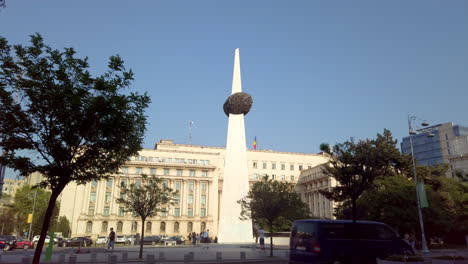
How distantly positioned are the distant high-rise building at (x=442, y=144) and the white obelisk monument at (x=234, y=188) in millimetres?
61428

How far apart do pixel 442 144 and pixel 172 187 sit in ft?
250

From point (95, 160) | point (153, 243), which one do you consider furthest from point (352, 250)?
point (153, 243)

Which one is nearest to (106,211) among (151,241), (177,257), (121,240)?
(121,240)

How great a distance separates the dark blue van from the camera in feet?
37.9

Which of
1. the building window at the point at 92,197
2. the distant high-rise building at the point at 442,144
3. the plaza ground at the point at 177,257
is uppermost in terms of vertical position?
the distant high-rise building at the point at 442,144

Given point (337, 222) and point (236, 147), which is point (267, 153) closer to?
point (236, 147)

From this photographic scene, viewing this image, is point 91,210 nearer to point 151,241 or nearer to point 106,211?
point 106,211

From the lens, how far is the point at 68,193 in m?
75.7

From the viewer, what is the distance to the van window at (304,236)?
38.5ft

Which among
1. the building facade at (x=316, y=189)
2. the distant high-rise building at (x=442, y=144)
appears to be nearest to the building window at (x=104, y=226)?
the building facade at (x=316, y=189)

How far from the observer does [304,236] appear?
1214 cm

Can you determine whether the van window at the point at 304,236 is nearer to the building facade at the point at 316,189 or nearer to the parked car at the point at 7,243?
the parked car at the point at 7,243

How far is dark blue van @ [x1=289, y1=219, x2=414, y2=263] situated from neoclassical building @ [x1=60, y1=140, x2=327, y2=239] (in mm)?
61976

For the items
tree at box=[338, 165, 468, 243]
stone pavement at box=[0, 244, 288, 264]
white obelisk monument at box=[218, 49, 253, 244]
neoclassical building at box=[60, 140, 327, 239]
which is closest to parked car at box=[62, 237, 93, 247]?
white obelisk monument at box=[218, 49, 253, 244]
